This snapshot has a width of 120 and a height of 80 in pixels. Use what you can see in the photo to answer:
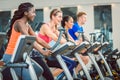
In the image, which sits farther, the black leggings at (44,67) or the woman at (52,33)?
the woman at (52,33)

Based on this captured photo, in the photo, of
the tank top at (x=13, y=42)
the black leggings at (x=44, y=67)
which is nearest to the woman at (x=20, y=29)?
the tank top at (x=13, y=42)

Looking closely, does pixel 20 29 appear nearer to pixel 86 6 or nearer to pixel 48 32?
pixel 48 32

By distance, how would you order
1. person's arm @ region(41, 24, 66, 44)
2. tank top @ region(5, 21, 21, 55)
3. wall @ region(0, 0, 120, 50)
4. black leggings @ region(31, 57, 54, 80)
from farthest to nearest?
wall @ region(0, 0, 120, 50) < person's arm @ region(41, 24, 66, 44) < black leggings @ region(31, 57, 54, 80) < tank top @ region(5, 21, 21, 55)

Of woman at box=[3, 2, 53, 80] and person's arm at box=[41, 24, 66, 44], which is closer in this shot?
woman at box=[3, 2, 53, 80]

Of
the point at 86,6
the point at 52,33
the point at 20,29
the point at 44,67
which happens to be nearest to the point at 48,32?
the point at 52,33

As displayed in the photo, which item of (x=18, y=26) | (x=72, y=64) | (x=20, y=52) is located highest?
(x=18, y=26)

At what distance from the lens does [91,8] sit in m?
10.2

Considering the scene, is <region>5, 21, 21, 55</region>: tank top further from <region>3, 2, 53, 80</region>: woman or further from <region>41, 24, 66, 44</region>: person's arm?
<region>41, 24, 66, 44</region>: person's arm

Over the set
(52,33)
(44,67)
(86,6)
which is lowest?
(44,67)

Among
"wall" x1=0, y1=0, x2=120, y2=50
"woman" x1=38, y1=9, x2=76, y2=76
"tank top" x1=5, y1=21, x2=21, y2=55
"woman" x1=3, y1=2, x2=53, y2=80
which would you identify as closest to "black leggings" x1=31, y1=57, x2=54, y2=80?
"woman" x1=3, y1=2, x2=53, y2=80

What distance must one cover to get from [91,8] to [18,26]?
7343mm

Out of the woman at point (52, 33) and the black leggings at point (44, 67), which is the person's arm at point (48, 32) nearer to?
the woman at point (52, 33)

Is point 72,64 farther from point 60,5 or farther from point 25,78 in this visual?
point 60,5

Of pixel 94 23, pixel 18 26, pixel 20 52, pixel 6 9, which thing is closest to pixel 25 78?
pixel 20 52
